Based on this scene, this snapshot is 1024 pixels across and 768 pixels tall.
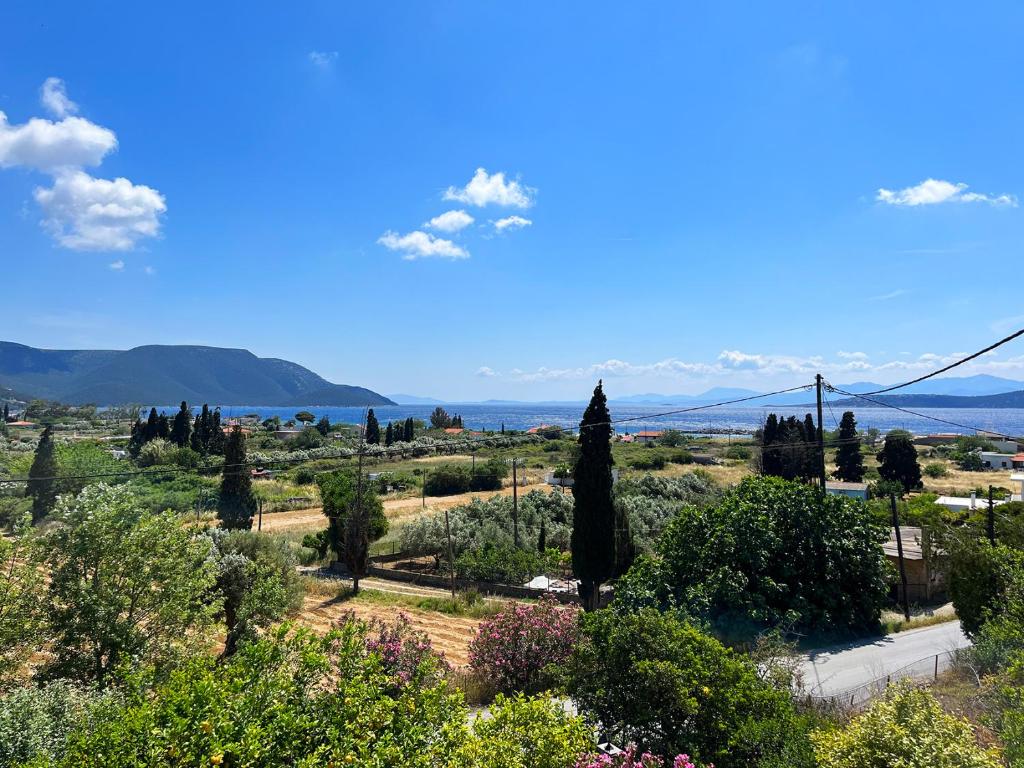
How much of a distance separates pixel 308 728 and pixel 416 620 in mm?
12179

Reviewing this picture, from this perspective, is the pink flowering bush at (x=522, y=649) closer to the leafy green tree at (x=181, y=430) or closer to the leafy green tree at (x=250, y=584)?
the leafy green tree at (x=250, y=584)

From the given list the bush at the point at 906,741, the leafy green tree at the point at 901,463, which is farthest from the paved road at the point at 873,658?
the leafy green tree at the point at 901,463

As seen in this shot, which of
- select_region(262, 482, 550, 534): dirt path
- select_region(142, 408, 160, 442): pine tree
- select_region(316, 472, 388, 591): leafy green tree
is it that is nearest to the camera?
select_region(316, 472, 388, 591): leafy green tree

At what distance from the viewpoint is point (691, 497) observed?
36.1 m

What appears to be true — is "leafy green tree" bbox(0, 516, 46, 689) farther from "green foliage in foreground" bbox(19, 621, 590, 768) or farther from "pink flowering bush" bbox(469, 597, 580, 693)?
"pink flowering bush" bbox(469, 597, 580, 693)

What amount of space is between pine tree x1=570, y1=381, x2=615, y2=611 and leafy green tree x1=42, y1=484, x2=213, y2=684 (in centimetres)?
1165

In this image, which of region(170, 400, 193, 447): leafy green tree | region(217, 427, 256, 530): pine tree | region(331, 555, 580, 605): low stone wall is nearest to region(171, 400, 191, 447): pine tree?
region(170, 400, 193, 447): leafy green tree

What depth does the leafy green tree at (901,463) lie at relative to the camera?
46.1 meters

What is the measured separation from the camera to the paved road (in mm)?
11023

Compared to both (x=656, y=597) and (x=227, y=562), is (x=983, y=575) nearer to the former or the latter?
(x=656, y=597)

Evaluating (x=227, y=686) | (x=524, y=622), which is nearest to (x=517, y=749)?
(x=227, y=686)

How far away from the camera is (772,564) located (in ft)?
44.4

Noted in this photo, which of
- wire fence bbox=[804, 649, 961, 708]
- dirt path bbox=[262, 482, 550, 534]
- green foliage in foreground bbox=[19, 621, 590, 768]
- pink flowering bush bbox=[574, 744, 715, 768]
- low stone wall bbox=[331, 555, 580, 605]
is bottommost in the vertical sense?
dirt path bbox=[262, 482, 550, 534]

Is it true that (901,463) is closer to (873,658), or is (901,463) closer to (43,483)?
(873,658)
